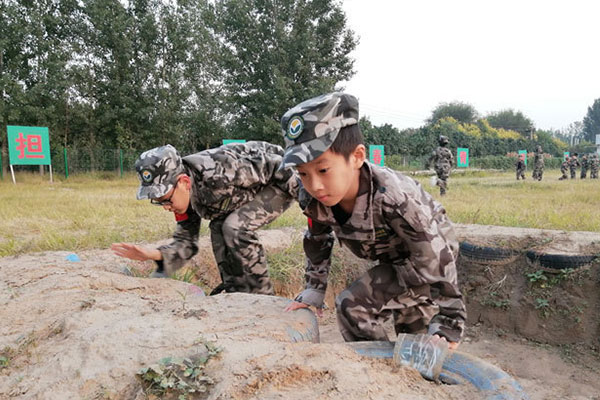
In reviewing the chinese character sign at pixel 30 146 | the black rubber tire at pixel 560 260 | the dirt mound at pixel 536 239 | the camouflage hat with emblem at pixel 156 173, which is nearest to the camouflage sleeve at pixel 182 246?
the camouflage hat with emblem at pixel 156 173

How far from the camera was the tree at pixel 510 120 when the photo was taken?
5631cm

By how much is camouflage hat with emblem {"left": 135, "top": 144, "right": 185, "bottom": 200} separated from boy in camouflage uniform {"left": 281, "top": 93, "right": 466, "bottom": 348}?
0.92 meters

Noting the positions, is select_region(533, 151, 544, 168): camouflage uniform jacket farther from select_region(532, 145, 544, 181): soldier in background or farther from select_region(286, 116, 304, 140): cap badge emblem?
select_region(286, 116, 304, 140): cap badge emblem

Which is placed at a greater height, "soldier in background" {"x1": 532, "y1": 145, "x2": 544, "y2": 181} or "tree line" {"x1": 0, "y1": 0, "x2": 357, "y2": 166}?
"tree line" {"x1": 0, "y1": 0, "x2": 357, "y2": 166}

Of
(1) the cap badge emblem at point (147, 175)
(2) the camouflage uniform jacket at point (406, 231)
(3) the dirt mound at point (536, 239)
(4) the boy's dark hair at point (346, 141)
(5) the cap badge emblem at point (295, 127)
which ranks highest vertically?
(5) the cap badge emblem at point (295, 127)

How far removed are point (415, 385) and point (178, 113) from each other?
18.0 meters

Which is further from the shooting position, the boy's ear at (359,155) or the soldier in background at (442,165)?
the soldier in background at (442,165)

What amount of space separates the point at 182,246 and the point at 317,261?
1126 millimetres

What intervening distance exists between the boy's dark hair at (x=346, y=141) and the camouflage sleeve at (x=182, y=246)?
157 cm

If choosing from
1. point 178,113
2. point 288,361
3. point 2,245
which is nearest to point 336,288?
point 288,361

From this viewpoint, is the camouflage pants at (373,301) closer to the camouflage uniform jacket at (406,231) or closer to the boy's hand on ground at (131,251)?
the camouflage uniform jacket at (406,231)

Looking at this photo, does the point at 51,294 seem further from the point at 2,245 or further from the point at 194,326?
the point at 2,245

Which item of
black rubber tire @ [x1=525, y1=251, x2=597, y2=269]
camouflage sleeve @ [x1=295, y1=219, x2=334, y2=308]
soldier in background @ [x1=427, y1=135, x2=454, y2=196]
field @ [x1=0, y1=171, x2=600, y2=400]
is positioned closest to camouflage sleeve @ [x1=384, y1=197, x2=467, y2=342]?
field @ [x1=0, y1=171, x2=600, y2=400]

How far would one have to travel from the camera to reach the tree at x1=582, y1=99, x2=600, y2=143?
7000 centimetres
